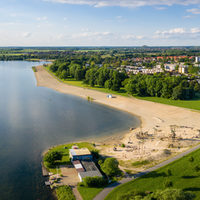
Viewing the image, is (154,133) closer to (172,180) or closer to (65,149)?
(172,180)

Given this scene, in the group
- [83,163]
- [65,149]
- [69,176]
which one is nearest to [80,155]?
[83,163]

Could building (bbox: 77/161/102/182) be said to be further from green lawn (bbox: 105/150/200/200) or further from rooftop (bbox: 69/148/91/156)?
green lawn (bbox: 105/150/200/200)

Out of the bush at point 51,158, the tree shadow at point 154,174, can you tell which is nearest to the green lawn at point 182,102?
the tree shadow at point 154,174

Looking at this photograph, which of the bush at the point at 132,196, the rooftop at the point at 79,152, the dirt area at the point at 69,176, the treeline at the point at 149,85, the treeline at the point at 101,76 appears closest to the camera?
the bush at the point at 132,196

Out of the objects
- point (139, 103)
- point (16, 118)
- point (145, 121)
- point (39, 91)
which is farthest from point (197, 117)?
point (39, 91)

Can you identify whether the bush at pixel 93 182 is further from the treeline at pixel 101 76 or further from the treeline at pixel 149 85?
the treeline at pixel 101 76

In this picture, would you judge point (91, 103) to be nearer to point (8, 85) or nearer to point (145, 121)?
point (145, 121)
